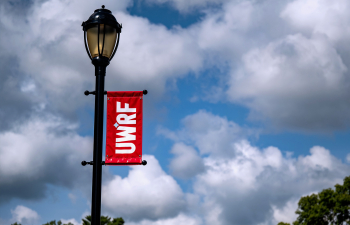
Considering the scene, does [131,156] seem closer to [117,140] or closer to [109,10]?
[117,140]

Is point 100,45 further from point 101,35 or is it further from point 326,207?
point 326,207

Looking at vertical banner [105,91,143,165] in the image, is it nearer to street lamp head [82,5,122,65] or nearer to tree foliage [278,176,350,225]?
street lamp head [82,5,122,65]

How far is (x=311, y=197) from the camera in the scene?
59500 millimetres

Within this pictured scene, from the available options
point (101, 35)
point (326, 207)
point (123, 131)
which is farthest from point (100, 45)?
point (326, 207)

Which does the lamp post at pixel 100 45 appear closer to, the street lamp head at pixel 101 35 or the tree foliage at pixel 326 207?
the street lamp head at pixel 101 35

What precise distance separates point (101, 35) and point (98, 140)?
2.39 m

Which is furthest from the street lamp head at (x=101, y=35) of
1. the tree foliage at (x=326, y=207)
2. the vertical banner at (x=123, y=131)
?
the tree foliage at (x=326, y=207)

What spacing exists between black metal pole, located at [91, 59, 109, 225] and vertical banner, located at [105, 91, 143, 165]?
0.47 m

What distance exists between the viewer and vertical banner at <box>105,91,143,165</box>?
29.6 ft

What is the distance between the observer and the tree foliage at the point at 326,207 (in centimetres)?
5666

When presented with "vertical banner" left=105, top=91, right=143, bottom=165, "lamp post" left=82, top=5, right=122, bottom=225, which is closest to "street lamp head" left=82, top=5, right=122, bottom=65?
"lamp post" left=82, top=5, right=122, bottom=225

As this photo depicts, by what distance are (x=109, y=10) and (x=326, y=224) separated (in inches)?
A: 2257

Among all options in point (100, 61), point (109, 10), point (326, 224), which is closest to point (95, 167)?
point (100, 61)

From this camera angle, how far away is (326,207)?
57375 millimetres
